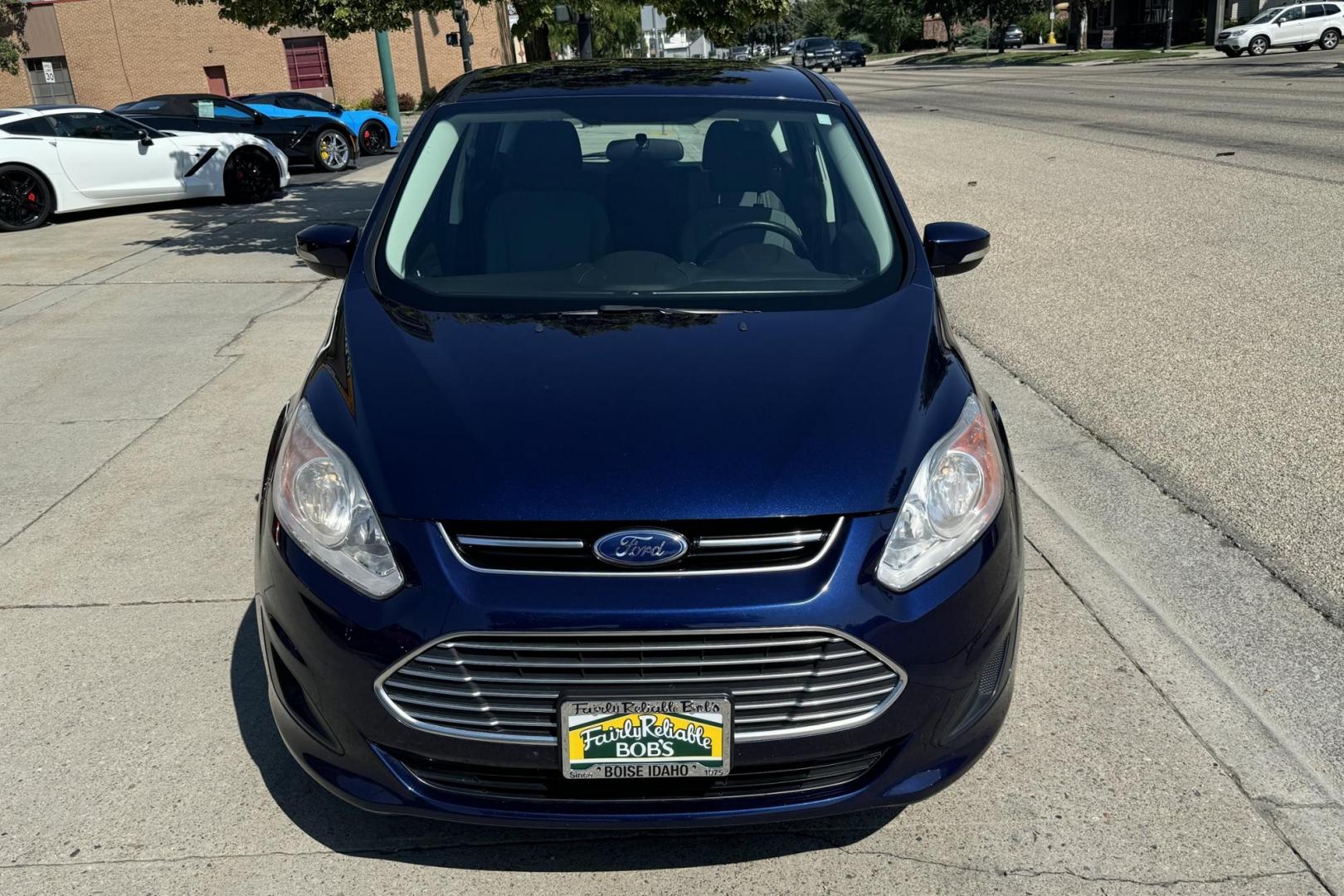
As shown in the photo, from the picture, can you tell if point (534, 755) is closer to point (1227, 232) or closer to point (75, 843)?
point (75, 843)

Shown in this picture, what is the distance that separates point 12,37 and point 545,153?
167 ft

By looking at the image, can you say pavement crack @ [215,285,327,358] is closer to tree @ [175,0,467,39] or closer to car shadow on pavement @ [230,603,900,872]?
tree @ [175,0,467,39]

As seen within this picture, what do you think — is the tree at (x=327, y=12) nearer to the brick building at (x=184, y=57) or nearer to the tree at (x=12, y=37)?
the brick building at (x=184, y=57)

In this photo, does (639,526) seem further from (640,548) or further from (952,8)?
(952,8)

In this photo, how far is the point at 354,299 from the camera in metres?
3.50

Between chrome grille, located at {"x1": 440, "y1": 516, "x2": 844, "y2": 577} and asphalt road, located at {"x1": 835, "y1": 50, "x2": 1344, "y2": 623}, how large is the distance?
229cm

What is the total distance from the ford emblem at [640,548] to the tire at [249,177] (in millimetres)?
14402

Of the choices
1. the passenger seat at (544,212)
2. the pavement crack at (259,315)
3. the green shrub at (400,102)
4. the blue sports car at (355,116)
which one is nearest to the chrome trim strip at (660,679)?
the passenger seat at (544,212)

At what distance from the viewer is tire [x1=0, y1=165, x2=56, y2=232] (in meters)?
13.8

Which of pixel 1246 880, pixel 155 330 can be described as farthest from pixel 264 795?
pixel 155 330

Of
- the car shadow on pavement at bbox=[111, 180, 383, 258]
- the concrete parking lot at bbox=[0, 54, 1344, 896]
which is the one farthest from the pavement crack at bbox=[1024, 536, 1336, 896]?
the car shadow on pavement at bbox=[111, 180, 383, 258]

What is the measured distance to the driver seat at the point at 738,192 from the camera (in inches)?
153

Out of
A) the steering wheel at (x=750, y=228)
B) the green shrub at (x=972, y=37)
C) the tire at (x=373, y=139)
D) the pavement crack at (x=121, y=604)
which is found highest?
the steering wheel at (x=750, y=228)

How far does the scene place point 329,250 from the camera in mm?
3945
